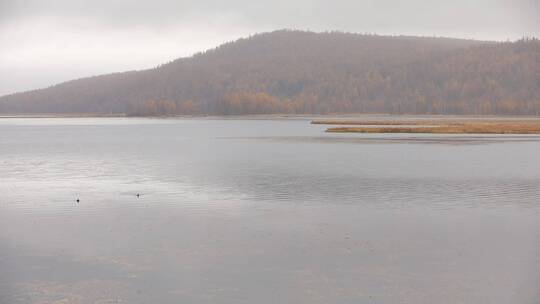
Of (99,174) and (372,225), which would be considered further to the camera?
(99,174)

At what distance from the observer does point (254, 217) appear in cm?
1973

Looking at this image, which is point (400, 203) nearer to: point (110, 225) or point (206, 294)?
point (110, 225)

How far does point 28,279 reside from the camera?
41.5 feet

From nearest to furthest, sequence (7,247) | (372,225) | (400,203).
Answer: (7,247), (372,225), (400,203)

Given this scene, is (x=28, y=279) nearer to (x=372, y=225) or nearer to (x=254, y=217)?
(x=254, y=217)

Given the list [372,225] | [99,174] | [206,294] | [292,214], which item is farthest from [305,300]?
[99,174]

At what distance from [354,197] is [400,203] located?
7.24ft

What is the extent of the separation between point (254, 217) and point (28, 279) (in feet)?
27.4

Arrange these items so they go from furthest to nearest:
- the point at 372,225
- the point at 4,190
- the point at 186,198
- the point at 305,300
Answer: the point at 4,190 < the point at 186,198 < the point at 372,225 < the point at 305,300

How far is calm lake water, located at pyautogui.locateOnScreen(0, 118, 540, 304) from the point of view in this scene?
11938 mm

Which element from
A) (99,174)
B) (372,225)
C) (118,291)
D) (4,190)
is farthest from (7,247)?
(99,174)

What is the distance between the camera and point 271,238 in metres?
16.5

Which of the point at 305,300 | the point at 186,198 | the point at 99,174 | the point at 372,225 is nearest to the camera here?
the point at 305,300

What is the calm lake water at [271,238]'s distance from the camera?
11.9 m
